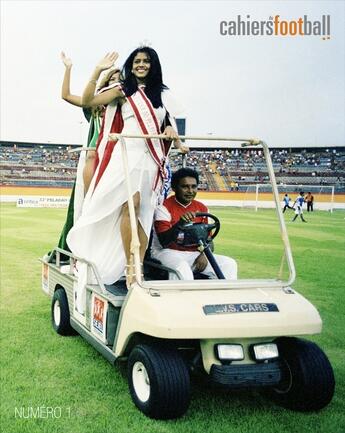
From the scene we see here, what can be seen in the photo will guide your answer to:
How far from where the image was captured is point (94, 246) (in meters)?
4.95

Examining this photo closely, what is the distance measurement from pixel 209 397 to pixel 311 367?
2.52 ft

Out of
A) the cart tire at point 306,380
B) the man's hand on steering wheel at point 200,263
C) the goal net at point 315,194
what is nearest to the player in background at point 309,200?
the goal net at point 315,194

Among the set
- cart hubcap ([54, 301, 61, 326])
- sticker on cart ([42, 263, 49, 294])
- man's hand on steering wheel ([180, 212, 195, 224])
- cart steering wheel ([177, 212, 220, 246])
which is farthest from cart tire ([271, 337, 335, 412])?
sticker on cart ([42, 263, 49, 294])

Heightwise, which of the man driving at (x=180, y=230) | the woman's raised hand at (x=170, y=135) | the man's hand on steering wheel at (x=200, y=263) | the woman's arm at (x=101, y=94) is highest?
the woman's arm at (x=101, y=94)

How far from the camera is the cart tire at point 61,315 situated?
5.46m

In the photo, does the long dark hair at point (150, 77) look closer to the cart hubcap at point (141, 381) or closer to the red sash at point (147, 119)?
the red sash at point (147, 119)

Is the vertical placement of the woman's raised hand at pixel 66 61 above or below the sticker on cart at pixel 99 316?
above

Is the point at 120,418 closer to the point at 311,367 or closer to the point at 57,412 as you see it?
the point at 57,412

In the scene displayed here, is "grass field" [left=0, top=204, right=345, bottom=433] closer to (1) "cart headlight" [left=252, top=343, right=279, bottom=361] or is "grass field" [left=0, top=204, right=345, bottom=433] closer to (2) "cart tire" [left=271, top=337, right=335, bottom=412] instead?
(2) "cart tire" [left=271, top=337, right=335, bottom=412]

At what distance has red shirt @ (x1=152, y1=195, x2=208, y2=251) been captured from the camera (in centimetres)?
483

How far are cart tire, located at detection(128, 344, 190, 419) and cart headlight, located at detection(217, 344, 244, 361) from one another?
241 millimetres

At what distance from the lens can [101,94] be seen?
183 inches

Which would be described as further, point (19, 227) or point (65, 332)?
point (19, 227)

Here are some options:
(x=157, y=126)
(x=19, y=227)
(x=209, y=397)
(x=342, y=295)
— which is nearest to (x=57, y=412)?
(x=209, y=397)
